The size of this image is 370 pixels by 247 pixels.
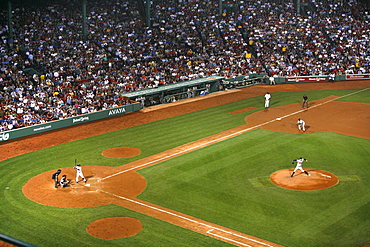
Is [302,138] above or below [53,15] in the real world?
below

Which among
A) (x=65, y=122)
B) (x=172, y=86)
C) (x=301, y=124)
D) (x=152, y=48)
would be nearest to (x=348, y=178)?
(x=301, y=124)

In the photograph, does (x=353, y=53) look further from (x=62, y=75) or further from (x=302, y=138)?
(x=62, y=75)

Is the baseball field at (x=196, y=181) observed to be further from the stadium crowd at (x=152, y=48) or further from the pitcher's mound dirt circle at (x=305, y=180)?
the stadium crowd at (x=152, y=48)

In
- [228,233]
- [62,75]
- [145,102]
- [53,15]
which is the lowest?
[228,233]

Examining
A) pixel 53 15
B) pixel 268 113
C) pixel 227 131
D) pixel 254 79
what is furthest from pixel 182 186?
pixel 53 15

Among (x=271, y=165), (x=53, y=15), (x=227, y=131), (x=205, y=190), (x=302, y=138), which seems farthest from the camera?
(x=53, y=15)

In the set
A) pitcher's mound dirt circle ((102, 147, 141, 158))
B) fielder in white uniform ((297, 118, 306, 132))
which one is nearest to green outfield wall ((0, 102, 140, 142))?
pitcher's mound dirt circle ((102, 147, 141, 158))
